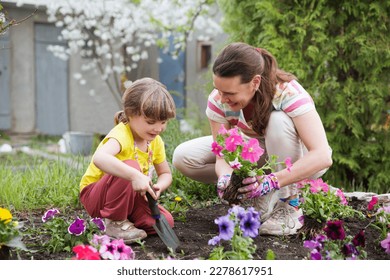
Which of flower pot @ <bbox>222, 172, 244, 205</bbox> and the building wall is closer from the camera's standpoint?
flower pot @ <bbox>222, 172, 244, 205</bbox>

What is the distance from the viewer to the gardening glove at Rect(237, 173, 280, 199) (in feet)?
8.46

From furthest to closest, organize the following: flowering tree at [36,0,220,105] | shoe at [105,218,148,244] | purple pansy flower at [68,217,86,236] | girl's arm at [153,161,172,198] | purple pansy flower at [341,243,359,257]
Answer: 1. flowering tree at [36,0,220,105]
2. girl's arm at [153,161,172,198]
3. shoe at [105,218,148,244]
4. purple pansy flower at [68,217,86,236]
5. purple pansy flower at [341,243,359,257]

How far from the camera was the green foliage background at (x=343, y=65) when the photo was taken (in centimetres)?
430

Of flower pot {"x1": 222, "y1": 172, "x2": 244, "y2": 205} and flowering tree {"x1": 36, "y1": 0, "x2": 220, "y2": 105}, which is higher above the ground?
flowering tree {"x1": 36, "y1": 0, "x2": 220, "y2": 105}

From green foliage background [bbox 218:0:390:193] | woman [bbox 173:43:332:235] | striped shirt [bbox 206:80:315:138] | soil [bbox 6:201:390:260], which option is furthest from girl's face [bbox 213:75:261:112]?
green foliage background [bbox 218:0:390:193]

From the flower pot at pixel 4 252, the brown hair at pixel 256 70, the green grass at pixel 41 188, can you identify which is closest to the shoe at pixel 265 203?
the brown hair at pixel 256 70

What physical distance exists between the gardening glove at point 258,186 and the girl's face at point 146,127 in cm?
46

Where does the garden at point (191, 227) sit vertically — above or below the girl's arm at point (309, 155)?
below

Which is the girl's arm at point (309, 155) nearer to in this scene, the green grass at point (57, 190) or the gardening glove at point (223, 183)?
the gardening glove at point (223, 183)

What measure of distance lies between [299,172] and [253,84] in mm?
470

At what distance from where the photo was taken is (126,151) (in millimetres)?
2615

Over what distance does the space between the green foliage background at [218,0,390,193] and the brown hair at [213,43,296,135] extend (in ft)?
4.97

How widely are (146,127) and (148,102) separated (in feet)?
0.38

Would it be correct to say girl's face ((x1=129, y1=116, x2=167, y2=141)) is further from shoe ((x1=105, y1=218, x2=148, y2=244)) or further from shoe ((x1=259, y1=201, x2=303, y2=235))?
shoe ((x1=259, y1=201, x2=303, y2=235))
